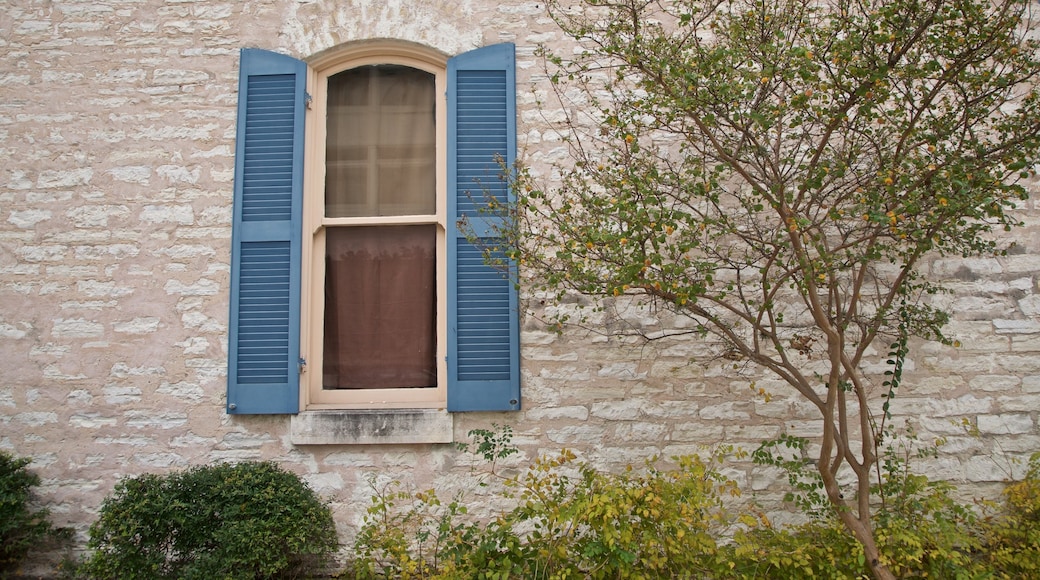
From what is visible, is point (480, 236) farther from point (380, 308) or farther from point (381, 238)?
point (380, 308)

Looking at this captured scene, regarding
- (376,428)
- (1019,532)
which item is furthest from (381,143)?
(1019,532)

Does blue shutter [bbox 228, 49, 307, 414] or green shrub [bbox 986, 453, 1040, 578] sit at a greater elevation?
blue shutter [bbox 228, 49, 307, 414]

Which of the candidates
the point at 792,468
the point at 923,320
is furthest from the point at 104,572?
the point at 923,320

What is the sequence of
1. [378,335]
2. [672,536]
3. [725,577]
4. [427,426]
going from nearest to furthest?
[672,536] < [725,577] < [427,426] < [378,335]

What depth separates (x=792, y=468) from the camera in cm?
389

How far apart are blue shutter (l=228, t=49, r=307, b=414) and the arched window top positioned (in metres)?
0.16

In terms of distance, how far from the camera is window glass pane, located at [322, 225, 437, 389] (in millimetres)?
4469

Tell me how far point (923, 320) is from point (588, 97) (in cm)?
211

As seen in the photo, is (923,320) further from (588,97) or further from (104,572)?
(104,572)

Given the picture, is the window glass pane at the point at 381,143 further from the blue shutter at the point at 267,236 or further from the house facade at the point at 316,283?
the blue shutter at the point at 267,236

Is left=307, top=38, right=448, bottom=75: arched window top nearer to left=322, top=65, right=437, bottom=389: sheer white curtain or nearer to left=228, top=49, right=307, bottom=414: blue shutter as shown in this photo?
left=322, top=65, right=437, bottom=389: sheer white curtain

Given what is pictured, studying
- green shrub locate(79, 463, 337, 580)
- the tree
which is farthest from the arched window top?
green shrub locate(79, 463, 337, 580)

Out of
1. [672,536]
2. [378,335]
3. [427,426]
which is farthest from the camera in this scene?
[378,335]

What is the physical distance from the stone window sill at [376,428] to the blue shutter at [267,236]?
17cm
